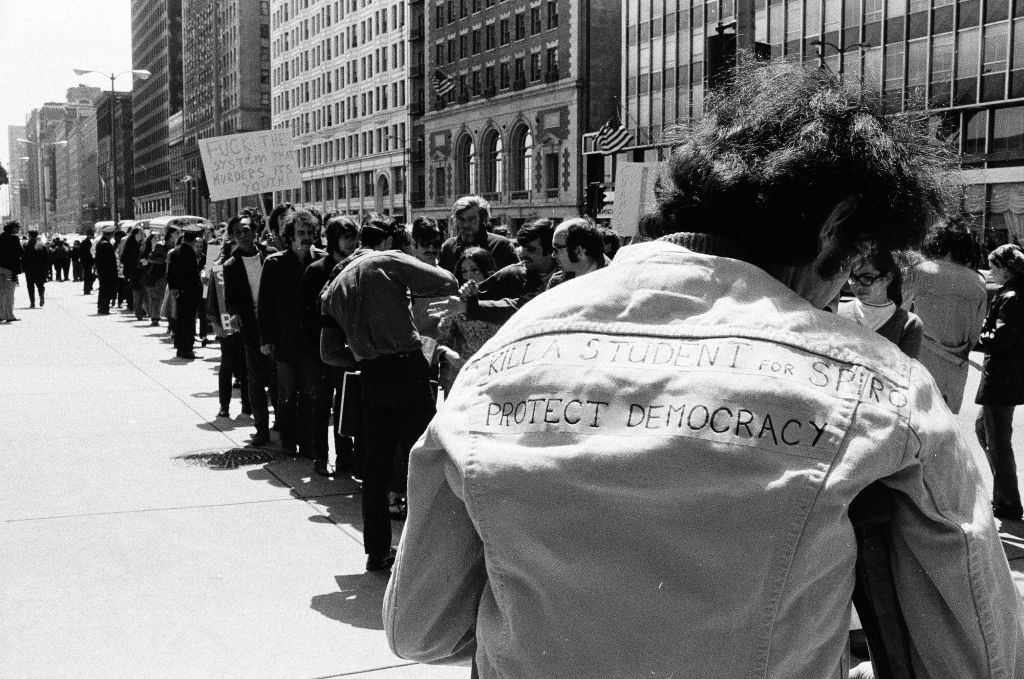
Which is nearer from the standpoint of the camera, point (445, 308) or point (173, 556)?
point (173, 556)

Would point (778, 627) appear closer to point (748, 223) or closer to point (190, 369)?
point (748, 223)

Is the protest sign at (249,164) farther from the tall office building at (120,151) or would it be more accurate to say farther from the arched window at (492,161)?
the tall office building at (120,151)

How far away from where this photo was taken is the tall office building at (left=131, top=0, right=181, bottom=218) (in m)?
153

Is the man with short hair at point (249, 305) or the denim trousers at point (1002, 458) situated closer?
the denim trousers at point (1002, 458)

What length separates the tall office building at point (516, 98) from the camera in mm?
59500

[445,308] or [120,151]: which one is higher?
[120,151]

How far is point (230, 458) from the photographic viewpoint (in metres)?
8.40

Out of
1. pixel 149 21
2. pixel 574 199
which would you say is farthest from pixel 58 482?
pixel 149 21

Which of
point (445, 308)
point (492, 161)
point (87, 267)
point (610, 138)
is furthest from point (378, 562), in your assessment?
point (492, 161)

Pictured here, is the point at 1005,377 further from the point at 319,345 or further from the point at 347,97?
the point at 347,97

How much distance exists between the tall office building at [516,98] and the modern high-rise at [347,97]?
18.3 feet

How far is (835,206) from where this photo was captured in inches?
61.0

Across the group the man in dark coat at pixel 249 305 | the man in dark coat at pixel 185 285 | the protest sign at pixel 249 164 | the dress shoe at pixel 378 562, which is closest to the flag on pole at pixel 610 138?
the man in dark coat at pixel 185 285

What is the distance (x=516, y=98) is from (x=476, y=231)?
57.4 meters
